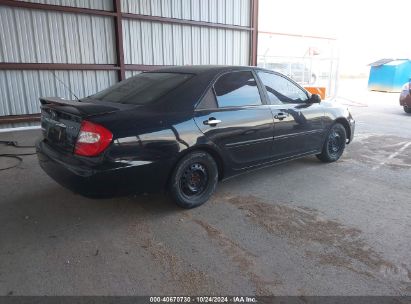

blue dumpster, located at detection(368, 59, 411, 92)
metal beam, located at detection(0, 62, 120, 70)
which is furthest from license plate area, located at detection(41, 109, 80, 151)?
blue dumpster, located at detection(368, 59, 411, 92)

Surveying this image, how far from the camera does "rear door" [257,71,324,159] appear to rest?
4.40 m

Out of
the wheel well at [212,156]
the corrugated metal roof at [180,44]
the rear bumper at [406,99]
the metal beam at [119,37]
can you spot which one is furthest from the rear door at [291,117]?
the rear bumper at [406,99]

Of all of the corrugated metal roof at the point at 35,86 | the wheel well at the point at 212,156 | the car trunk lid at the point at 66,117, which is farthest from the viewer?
the corrugated metal roof at the point at 35,86

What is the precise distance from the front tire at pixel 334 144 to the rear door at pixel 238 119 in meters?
1.46

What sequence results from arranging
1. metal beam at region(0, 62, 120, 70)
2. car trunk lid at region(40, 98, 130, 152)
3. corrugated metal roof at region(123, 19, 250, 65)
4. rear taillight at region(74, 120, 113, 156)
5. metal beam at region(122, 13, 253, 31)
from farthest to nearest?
corrugated metal roof at region(123, 19, 250, 65) → metal beam at region(122, 13, 253, 31) → metal beam at region(0, 62, 120, 70) → car trunk lid at region(40, 98, 130, 152) → rear taillight at region(74, 120, 113, 156)

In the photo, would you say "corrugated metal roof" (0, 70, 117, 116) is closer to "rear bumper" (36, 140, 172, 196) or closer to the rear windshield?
the rear windshield

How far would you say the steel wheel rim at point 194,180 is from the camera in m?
3.66

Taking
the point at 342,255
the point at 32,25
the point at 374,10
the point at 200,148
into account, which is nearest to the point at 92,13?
the point at 32,25

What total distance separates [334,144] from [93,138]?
390 cm

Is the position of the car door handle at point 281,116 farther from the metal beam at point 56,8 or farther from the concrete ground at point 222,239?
the metal beam at point 56,8

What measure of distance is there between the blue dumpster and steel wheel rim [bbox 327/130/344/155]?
14033mm

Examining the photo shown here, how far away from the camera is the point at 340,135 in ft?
18.2

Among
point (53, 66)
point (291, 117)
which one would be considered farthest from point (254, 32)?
point (291, 117)

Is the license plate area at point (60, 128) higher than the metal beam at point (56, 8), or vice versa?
the metal beam at point (56, 8)
